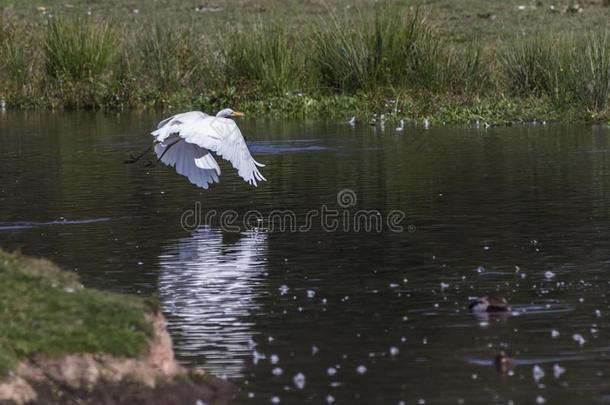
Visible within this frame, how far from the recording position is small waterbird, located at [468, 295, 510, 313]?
10092mm

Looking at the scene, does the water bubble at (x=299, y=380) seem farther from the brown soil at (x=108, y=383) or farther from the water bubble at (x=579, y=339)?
the water bubble at (x=579, y=339)

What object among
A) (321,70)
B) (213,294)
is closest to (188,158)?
(213,294)

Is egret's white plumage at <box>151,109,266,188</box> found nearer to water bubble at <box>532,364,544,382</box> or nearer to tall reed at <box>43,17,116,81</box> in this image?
water bubble at <box>532,364,544,382</box>

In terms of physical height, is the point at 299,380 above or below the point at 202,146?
below

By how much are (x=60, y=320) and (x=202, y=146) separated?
253 inches

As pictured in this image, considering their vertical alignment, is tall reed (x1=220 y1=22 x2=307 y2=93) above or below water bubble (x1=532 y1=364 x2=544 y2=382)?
above

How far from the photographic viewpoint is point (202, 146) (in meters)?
14.5

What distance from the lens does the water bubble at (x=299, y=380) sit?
8.41 metres

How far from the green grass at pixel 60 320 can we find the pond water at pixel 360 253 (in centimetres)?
70

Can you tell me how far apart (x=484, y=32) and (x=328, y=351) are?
2517 centimetres

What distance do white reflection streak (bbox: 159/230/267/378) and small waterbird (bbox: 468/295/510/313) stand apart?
1536 millimetres

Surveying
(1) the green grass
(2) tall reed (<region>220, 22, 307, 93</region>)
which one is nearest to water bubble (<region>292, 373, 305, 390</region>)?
(1) the green grass

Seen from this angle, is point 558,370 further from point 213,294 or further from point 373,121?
point 373,121

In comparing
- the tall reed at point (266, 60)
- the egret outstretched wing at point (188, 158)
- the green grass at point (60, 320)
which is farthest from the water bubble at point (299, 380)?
the tall reed at point (266, 60)
